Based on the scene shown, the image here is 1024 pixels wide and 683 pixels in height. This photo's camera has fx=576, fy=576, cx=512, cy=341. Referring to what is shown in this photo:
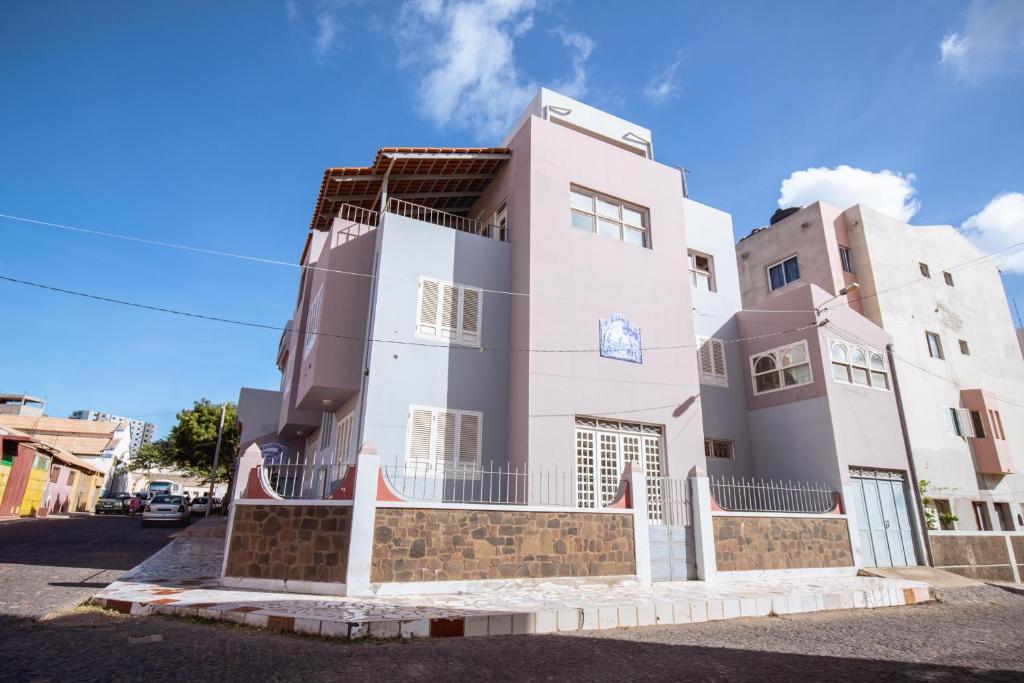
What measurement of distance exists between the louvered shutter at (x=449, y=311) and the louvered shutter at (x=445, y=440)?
1.89m

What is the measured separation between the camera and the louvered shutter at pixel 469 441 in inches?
495

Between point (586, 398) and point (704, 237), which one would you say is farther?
point (704, 237)

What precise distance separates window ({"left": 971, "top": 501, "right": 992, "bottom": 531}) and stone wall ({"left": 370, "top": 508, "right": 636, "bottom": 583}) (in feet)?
57.7

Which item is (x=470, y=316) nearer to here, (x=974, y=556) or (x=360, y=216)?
(x=360, y=216)

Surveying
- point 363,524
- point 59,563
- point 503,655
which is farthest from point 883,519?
point 59,563

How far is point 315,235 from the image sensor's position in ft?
56.4

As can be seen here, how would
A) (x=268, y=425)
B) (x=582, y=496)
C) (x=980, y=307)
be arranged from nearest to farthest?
(x=582, y=496) → (x=268, y=425) → (x=980, y=307)

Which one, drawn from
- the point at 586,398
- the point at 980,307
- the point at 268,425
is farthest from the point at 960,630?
the point at 980,307

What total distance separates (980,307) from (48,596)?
32.4 meters

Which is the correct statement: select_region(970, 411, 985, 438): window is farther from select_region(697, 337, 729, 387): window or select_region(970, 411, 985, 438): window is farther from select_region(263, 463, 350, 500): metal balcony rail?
select_region(263, 463, 350, 500): metal balcony rail

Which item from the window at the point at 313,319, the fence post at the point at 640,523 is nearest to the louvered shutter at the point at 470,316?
the window at the point at 313,319

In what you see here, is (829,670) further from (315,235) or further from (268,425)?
(268,425)

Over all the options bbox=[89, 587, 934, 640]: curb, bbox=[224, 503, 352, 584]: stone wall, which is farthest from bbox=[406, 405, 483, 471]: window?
bbox=[89, 587, 934, 640]: curb

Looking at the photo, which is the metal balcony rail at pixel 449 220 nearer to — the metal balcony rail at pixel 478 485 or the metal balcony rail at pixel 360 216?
the metal balcony rail at pixel 360 216
